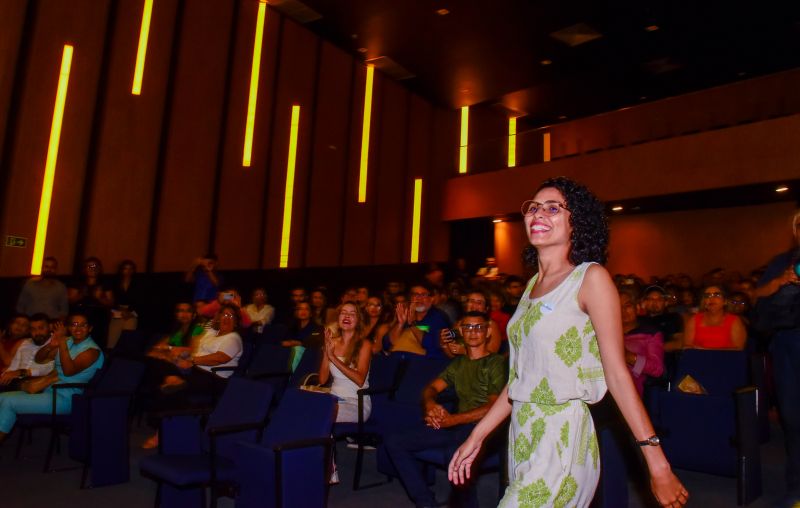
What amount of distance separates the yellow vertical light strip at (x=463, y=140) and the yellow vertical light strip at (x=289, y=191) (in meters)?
4.08

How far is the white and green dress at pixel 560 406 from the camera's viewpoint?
4.51 ft

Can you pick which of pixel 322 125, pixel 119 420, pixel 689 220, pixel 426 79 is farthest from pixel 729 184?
pixel 119 420

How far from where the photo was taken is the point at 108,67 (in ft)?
25.1

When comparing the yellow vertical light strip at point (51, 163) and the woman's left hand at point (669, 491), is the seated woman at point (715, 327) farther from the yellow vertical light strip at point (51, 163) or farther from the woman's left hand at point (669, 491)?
the yellow vertical light strip at point (51, 163)

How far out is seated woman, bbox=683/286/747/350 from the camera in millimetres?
4500

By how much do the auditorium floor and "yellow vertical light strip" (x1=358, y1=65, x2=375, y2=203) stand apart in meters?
6.85

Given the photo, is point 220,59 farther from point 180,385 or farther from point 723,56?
point 723,56

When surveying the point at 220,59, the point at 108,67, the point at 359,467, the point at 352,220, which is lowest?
the point at 359,467

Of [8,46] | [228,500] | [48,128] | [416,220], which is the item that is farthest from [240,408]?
[416,220]

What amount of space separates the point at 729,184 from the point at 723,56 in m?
2.47

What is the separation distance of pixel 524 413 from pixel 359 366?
282cm

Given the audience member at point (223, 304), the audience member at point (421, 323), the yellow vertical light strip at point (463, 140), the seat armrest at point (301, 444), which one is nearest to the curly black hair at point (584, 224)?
the seat armrest at point (301, 444)

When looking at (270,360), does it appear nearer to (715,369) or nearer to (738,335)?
(715,369)

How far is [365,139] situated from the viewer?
1073cm
